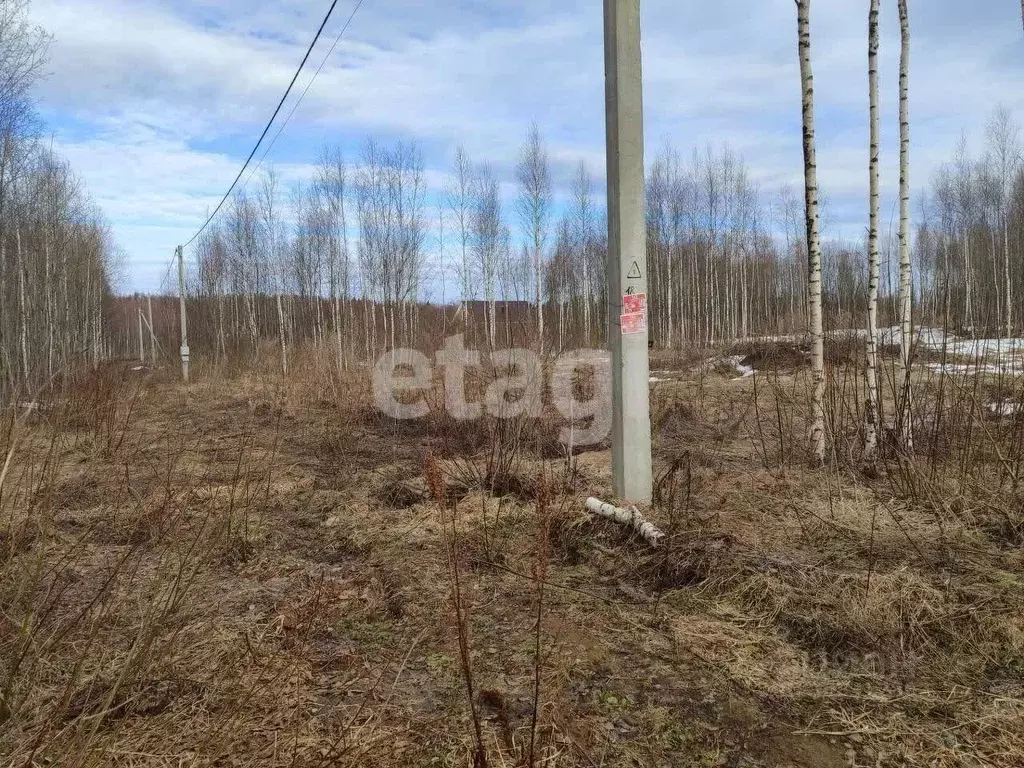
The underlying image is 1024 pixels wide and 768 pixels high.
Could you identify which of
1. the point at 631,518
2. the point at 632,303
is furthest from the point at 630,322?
the point at 631,518

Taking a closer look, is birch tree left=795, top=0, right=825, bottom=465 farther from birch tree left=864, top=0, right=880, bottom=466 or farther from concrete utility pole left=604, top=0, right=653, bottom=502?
concrete utility pole left=604, top=0, right=653, bottom=502

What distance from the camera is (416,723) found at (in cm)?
210

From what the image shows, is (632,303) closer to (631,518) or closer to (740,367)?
(631,518)

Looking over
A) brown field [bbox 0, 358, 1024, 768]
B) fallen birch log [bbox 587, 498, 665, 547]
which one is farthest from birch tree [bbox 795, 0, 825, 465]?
fallen birch log [bbox 587, 498, 665, 547]

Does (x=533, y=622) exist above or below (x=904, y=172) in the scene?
below

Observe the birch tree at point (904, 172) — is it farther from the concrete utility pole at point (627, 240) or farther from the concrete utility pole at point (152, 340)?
the concrete utility pole at point (152, 340)

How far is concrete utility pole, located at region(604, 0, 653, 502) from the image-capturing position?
4.19 metres

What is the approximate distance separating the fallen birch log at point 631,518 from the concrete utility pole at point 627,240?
0.26 metres

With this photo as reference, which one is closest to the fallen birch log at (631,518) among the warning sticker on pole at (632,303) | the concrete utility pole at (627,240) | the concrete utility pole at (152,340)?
the concrete utility pole at (627,240)

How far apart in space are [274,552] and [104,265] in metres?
38.1

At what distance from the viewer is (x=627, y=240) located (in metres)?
4.19

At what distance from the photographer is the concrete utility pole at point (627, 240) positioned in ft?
13.7

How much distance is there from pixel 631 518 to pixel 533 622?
1.16 metres

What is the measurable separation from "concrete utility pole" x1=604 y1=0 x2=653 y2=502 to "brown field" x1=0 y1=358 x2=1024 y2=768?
51 cm
